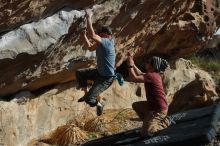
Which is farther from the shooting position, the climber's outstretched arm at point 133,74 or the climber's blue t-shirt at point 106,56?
the climber's blue t-shirt at point 106,56

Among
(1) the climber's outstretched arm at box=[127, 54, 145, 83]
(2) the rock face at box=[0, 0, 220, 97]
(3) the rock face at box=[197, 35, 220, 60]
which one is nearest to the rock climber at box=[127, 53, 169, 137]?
(1) the climber's outstretched arm at box=[127, 54, 145, 83]

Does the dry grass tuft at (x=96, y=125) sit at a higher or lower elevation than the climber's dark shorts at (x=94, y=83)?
lower

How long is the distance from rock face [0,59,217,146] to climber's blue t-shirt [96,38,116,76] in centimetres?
459

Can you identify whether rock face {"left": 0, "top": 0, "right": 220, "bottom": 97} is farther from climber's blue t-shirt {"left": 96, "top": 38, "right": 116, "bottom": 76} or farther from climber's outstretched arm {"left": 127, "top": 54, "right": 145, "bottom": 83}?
climber's outstretched arm {"left": 127, "top": 54, "right": 145, "bottom": 83}

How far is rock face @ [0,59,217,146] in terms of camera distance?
15.3 metres

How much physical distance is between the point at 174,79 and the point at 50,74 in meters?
5.29

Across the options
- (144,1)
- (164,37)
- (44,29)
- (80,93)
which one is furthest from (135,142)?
(164,37)

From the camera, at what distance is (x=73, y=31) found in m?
14.1

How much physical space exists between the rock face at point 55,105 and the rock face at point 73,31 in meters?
0.40

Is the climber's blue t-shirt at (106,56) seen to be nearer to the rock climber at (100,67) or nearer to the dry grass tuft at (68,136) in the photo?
the rock climber at (100,67)

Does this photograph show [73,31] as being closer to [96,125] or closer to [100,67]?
[100,67]

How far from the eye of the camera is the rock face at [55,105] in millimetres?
15336

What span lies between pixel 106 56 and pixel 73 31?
3.07 metres

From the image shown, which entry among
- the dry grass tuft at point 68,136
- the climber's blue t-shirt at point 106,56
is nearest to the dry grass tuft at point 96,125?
the dry grass tuft at point 68,136
